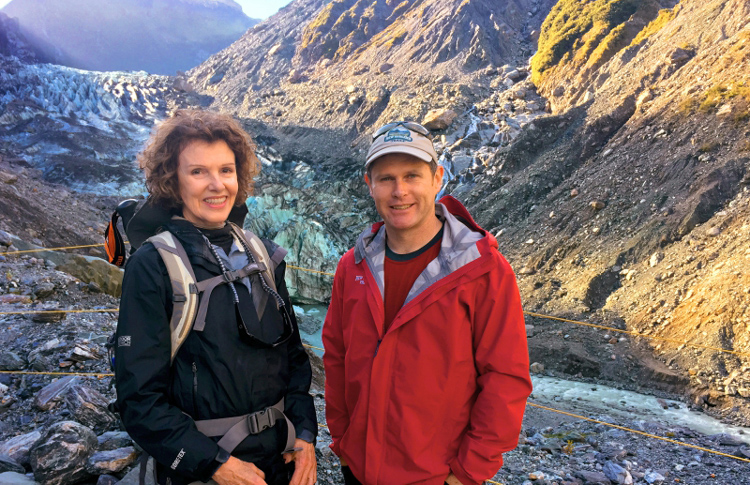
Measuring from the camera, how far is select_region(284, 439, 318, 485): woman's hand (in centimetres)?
197

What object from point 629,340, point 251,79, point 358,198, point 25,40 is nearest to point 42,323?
point 629,340

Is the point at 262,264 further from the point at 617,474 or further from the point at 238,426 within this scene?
the point at 617,474

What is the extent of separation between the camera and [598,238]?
11.1 metres

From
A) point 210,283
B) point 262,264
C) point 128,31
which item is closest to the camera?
point 210,283

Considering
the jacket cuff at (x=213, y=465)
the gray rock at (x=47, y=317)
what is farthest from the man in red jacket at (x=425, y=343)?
the gray rock at (x=47, y=317)

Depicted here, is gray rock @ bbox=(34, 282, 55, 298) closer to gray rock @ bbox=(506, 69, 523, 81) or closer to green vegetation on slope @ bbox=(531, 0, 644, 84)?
green vegetation on slope @ bbox=(531, 0, 644, 84)

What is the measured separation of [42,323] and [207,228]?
5041mm

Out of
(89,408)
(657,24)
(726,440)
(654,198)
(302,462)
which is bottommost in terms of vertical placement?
(726,440)

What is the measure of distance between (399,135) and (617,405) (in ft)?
21.4

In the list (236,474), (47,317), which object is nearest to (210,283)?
(236,474)

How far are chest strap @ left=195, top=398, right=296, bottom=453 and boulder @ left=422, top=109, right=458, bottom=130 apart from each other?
22.5 m

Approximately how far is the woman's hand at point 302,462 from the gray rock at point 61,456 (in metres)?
1.70

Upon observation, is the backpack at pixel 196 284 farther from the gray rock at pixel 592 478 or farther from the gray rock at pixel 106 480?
the gray rock at pixel 592 478

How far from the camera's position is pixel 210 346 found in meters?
1.72
